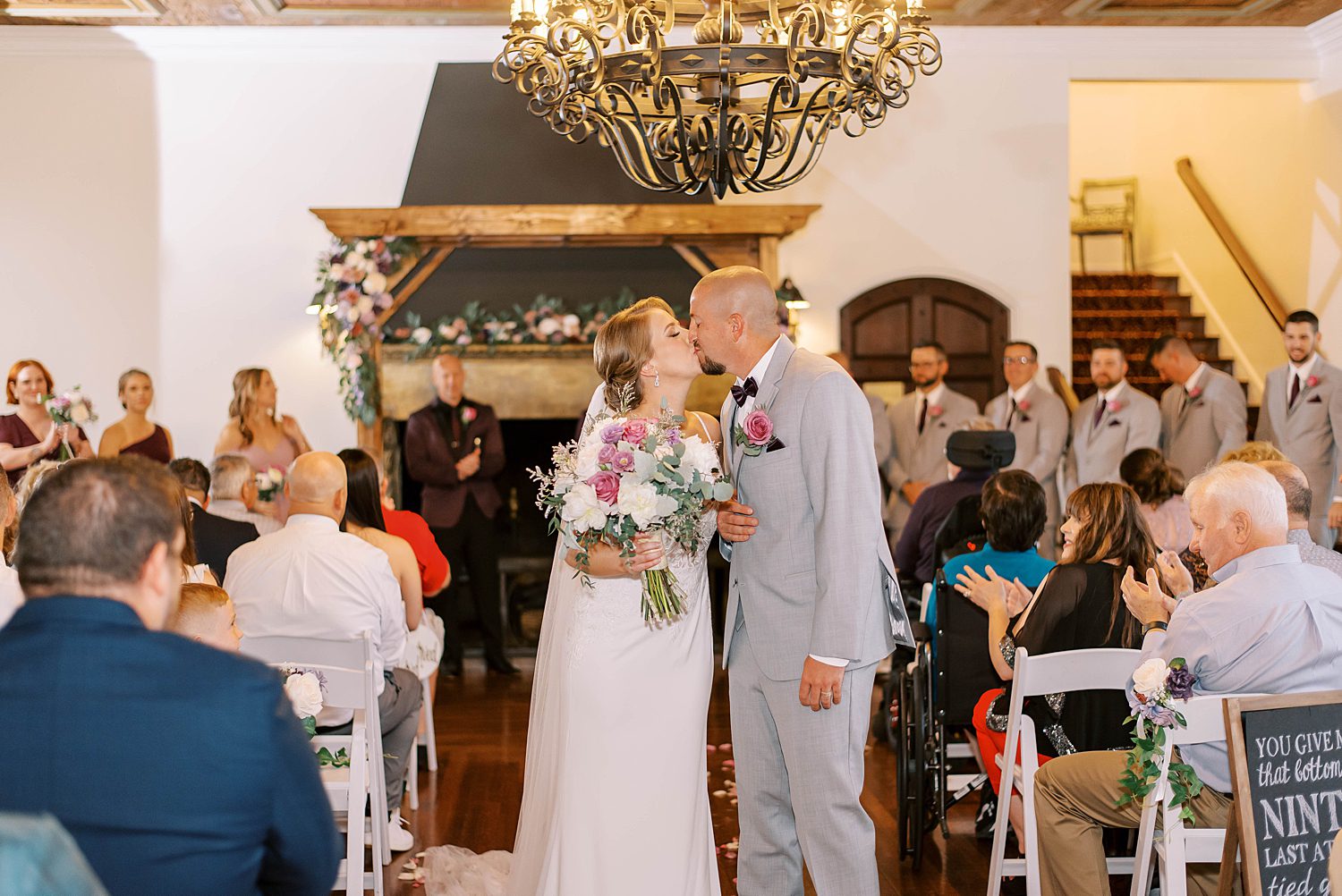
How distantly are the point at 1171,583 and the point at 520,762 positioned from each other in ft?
10.1

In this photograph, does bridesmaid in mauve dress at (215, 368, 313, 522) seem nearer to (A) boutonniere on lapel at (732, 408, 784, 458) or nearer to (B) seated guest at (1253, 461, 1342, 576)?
(A) boutonniere on lapel at (732, 408, 784, 458)

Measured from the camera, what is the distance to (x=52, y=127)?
832cm

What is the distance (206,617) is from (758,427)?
1.37 meters

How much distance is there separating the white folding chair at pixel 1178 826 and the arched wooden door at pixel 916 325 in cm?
577

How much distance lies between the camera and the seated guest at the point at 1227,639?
2.92 metres

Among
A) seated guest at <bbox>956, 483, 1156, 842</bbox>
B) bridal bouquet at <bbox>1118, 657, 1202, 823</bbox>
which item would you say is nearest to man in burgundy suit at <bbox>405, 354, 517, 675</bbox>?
seated guest at <bbox>956, 483, 1156, 842</bbox>

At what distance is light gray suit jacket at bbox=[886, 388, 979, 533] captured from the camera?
26.1 feet

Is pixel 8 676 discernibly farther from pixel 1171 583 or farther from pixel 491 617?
pixel 491 617

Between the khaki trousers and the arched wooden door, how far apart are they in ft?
17.8

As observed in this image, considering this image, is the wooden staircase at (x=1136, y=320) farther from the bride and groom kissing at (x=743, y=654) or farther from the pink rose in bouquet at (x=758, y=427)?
the pink rose in bouquet at (x=758, y=427)

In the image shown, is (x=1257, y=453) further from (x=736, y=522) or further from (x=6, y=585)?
(x=6, y=585)

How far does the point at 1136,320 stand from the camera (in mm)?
10977

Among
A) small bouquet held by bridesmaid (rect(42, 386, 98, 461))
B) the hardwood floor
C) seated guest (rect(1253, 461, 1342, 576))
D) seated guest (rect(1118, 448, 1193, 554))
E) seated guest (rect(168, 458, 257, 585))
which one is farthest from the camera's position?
small bouquet held by bridesmaid (rect(42, 386, 98, 461))

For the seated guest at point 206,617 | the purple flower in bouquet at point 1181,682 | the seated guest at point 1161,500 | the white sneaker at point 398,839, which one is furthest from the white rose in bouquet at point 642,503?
the seated guest at point 1161,500
